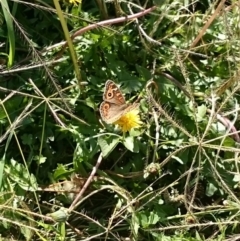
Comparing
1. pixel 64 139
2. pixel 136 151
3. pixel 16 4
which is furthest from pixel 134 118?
pixel 16 4

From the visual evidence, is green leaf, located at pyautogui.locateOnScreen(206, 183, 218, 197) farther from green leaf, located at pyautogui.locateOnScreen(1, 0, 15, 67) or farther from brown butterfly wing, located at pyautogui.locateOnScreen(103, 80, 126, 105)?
green leaf, located at pyautogui.locateOnScreen(1, 0, 15, 67)

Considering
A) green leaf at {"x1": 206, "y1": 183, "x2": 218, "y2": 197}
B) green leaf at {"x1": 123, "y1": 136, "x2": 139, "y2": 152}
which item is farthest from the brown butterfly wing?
green leaf at {"x1": 206, "y1": 183, "x2": 218, "y2": 197}

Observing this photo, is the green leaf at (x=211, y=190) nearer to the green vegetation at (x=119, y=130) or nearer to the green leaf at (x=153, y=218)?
the green vegetation at (x=119, y=130)

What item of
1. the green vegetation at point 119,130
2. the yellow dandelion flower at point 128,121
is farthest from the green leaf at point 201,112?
the yellow dandelion flower at point 128,121

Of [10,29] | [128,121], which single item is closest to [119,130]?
[128,121]

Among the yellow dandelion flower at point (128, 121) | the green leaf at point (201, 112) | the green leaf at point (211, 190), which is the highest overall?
the yellow dandelion flower at point (128, 121)

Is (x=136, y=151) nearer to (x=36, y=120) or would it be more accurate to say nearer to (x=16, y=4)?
(x=36, y=120)
